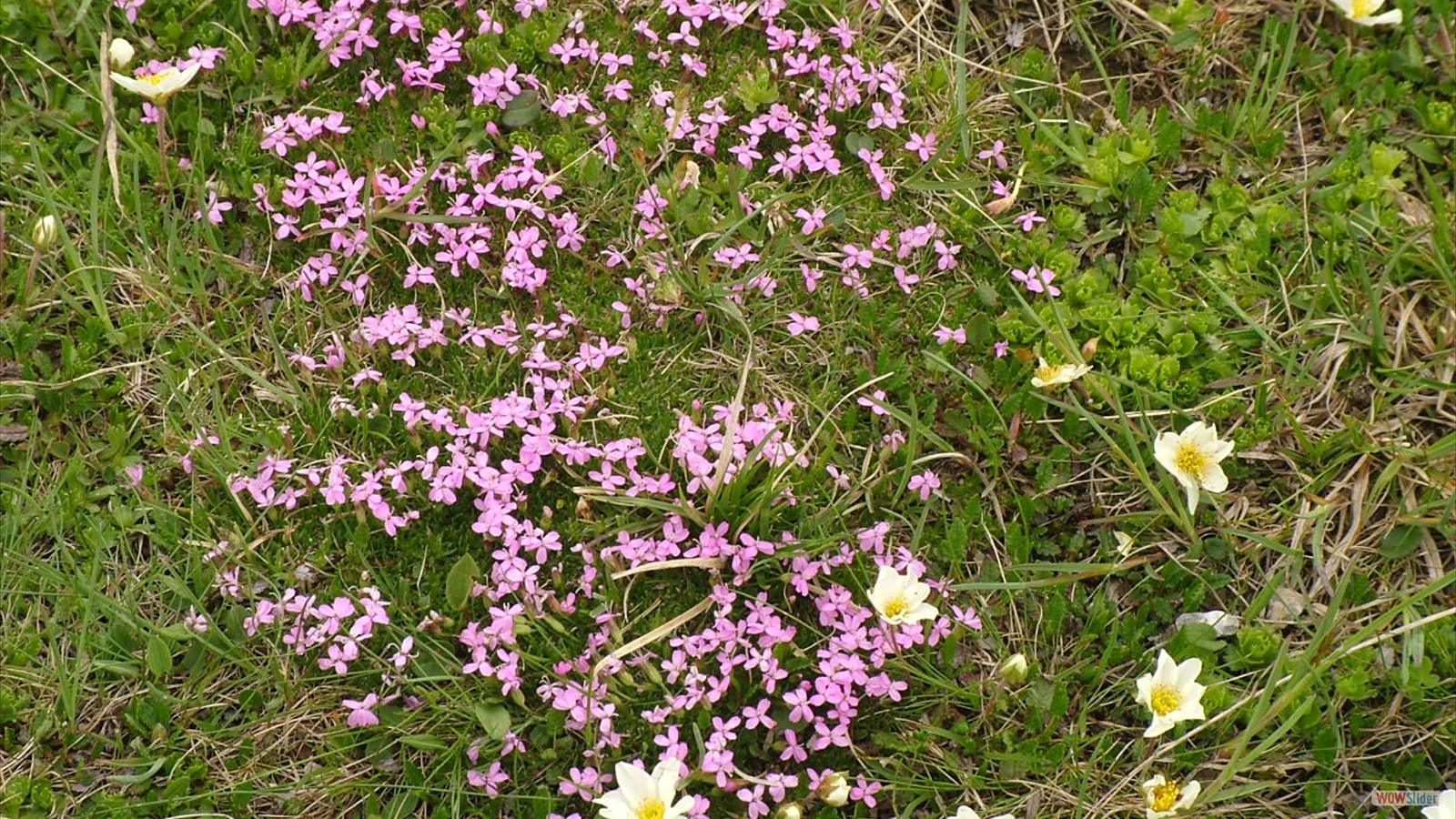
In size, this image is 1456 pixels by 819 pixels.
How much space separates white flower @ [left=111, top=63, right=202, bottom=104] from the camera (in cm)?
353

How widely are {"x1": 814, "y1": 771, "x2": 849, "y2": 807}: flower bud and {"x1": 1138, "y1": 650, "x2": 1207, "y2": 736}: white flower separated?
76 cm

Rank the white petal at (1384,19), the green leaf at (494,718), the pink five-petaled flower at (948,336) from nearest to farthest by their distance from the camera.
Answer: the green leaf at (494,718) < the pink five-petaled flower at (948,336) < the white petal at (1384,19)

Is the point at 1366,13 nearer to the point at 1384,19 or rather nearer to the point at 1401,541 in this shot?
the point at 1384,19

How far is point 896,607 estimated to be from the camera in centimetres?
316

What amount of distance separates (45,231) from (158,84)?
539mm

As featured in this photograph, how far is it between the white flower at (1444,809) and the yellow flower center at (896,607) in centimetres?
131

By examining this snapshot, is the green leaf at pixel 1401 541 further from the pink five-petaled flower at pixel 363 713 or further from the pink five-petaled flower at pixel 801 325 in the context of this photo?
the pink five-petaled flower at pixel 363 713

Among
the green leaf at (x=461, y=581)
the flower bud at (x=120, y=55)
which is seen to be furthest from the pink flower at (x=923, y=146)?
the flower bud at (x=120, y=55)

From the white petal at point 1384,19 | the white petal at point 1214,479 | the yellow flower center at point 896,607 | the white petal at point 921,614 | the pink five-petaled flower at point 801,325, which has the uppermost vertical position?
the white petal at point 1384,19

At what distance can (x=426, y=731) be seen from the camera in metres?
3.15

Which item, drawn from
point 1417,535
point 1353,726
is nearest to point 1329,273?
point 1417,535

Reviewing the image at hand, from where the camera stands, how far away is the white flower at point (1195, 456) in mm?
3271

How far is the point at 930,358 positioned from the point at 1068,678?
974 mm

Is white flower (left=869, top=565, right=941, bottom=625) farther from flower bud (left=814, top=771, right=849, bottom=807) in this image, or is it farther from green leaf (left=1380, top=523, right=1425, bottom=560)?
green leaf (left=1380, top=523, right=1425, bottom=560)
